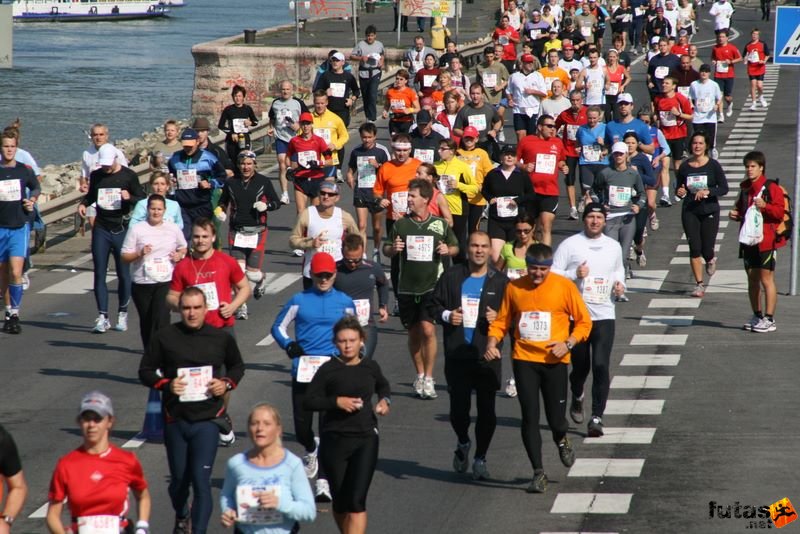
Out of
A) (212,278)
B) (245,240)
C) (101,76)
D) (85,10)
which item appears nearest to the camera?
(212,278)

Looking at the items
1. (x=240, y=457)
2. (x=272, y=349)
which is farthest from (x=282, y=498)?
(x=272, y=349)

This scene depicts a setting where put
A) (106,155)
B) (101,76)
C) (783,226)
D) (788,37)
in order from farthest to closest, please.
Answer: (101,76)
(788,37)
(106,155)
(783,226)

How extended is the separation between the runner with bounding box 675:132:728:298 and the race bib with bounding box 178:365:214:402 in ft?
29.5

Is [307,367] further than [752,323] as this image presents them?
No

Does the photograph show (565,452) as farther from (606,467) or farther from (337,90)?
(337,90)

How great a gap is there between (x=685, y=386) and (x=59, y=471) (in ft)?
24.1

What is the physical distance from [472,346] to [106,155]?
22.0 ft

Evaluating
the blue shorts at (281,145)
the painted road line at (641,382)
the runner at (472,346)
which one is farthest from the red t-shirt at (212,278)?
the blue shorts at (281,145)

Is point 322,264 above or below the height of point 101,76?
above

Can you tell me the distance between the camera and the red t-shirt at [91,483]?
27.6ft

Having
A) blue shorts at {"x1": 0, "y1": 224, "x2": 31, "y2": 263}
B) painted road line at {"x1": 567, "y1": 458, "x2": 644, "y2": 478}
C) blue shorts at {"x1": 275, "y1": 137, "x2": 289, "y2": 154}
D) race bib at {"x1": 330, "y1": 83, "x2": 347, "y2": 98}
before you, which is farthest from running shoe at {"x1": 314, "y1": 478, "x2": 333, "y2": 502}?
race bib at {"x1": 330, "y1": 83, "x2": 347, "y2": 98}

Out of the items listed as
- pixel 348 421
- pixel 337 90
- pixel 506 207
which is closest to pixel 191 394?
pixel 348 421

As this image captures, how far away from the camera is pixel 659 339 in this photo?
54.0 feet

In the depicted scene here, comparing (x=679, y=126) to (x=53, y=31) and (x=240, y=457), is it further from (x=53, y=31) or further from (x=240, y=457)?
(x=53, y=31)
